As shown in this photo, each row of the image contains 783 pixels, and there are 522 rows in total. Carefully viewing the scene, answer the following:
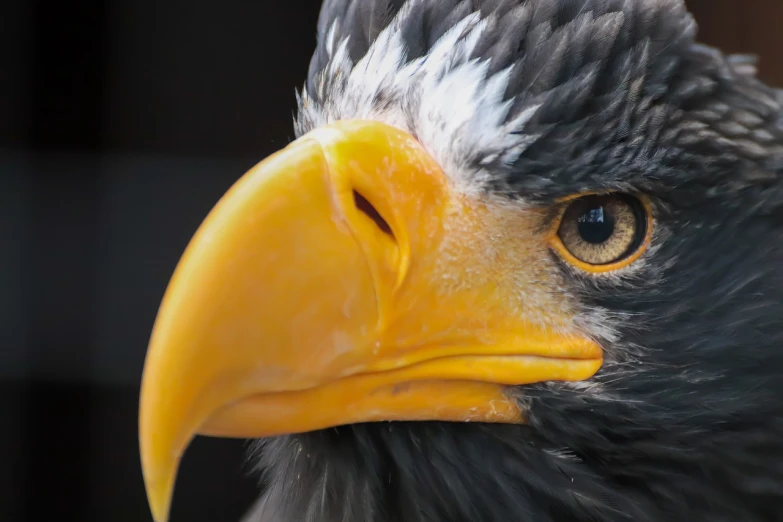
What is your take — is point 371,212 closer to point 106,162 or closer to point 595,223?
point 595,223

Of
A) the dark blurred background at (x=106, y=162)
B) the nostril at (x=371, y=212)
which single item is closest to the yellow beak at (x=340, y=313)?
the nostril at (x=371, y=212)

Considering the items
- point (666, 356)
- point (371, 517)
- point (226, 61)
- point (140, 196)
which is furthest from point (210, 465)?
point (666, 356)

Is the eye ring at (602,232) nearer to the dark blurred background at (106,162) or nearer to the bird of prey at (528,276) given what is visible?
the bird of prey at (528,276)

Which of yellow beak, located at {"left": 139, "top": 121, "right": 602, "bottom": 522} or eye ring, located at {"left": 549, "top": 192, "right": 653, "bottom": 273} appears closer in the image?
yellow beak, located at {"left": 139, "top": 121, "right": 602, "bottom": 522}

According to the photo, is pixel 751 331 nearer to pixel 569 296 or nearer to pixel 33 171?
pixel 569 296

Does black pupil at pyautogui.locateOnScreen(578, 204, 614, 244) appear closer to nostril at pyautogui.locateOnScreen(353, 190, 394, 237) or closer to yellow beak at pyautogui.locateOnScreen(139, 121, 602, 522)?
yellow beak at pyautogui.locateOnScreen(139, 121, 602, 522)

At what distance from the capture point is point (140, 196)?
9.17 ft

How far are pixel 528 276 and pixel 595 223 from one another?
113 millimetres

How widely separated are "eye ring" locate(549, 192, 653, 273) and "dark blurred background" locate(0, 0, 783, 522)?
1.95 metres

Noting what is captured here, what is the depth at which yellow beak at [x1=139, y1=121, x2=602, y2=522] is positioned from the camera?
83 centimetres

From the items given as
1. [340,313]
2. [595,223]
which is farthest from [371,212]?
[595,223]

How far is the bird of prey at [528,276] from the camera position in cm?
90

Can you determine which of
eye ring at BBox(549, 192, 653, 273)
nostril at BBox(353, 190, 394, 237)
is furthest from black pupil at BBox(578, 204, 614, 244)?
nostril at BBox(353, 190, 394, 237)

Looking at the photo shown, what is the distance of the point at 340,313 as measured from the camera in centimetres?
87
